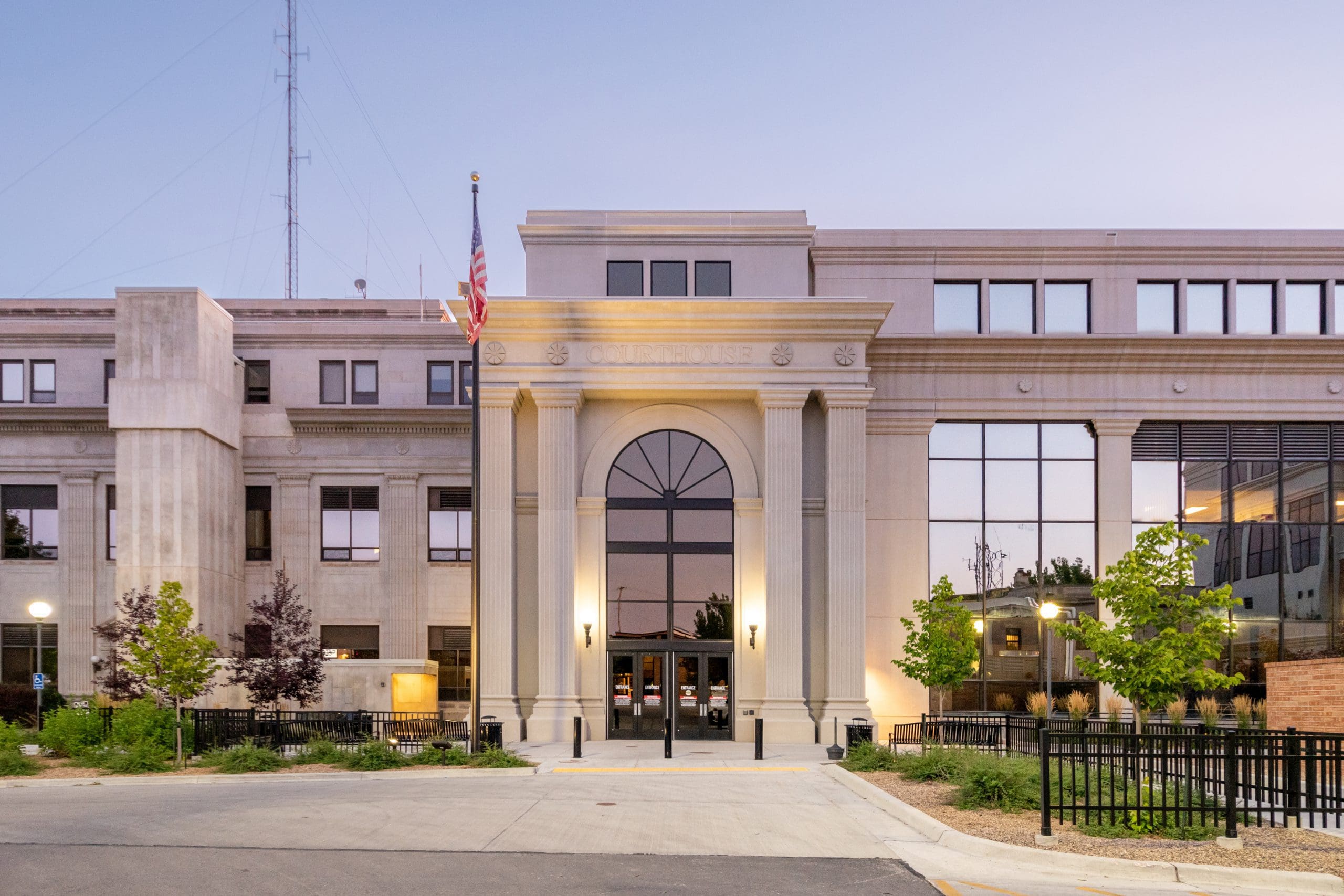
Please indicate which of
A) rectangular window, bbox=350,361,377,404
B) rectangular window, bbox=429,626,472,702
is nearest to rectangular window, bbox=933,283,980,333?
rectangular window, bbox=429,626,472,702

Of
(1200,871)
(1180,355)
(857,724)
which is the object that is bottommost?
(857,724)

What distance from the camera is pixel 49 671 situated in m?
38.8

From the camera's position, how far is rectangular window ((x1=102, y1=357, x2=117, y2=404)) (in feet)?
131

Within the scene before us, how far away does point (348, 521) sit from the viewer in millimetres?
39812

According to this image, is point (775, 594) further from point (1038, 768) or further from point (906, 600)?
point (1038, 768)

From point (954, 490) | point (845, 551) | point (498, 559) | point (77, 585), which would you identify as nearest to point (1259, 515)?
point (954, 490)

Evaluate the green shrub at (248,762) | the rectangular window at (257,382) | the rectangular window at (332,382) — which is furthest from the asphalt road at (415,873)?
the rectangular window at (257,382)

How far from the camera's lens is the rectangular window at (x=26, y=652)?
3853 cm

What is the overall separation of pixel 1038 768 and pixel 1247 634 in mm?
20520

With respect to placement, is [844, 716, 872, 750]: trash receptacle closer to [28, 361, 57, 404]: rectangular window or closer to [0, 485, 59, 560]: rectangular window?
[0, 485, 59, 560]: rectangular window

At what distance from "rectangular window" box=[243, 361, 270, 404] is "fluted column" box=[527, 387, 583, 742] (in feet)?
45.7

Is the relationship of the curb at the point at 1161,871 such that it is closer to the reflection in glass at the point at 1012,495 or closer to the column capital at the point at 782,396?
the column capital at the point at 782,396

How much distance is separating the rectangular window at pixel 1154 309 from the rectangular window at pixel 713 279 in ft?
43.7

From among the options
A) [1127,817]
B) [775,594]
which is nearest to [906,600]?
[775,594]
